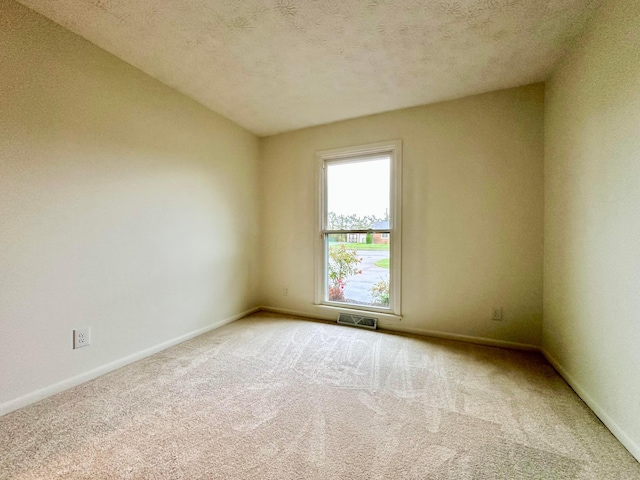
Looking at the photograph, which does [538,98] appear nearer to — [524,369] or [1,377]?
[524,369]

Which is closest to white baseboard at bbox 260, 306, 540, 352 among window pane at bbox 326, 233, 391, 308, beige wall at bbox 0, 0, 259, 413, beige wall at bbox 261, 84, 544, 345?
beige wall at bbox 261, 84, 544, 345

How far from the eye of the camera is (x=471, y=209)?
8.37 feet

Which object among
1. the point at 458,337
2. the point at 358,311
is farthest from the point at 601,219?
the point at 358,311

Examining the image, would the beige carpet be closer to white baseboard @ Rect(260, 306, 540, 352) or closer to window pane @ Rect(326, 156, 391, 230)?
white baseboard @ Rect(260, 306, 540, 352)

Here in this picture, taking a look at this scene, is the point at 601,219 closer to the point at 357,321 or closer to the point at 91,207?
the point at 357,321

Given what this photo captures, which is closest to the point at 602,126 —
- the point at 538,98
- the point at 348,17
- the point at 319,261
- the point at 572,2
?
the point at 572,2

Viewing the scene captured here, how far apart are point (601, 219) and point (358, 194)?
2.06 metres

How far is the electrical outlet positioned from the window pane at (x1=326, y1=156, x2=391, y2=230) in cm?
244

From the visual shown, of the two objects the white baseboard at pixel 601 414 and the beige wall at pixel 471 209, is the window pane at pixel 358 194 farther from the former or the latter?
the white baseboard at pixel 601 414

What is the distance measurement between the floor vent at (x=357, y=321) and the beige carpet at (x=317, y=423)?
0.70 metres

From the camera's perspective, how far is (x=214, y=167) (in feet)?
9.59

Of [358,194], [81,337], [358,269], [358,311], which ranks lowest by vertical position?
[358,311]

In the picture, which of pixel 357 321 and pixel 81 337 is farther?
pixel 357 321

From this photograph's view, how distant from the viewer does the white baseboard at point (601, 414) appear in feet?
4.02
